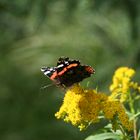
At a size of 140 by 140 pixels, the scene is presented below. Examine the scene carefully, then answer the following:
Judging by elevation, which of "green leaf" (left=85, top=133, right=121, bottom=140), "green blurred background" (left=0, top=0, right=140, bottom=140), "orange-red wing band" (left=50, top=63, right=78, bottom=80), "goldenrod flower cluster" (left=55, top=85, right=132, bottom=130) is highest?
"green blurred background" (left=0, top=0, right=140, bottom=140)

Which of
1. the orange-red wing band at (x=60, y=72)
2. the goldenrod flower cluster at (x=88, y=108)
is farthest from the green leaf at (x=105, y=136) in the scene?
the orange-red wing band at (x=60, y=72)

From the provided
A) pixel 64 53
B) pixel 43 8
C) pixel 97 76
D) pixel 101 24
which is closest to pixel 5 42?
pixel 64 53

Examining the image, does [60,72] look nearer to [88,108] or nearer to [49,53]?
[88,108]

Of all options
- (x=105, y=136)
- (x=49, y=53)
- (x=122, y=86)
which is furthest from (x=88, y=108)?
(x=49, y=53)

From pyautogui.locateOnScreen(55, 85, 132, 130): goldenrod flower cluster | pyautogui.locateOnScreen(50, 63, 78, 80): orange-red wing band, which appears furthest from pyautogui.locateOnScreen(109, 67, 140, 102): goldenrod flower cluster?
pyautogui.locateOnScreen(50, 63, 78, 80): orange-red wing band

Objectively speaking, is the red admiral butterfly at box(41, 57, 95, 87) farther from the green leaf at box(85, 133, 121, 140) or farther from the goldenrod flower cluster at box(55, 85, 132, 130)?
the green leaf at box(85, 133, 121, 140)

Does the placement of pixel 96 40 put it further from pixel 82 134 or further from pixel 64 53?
pixel 82 134
